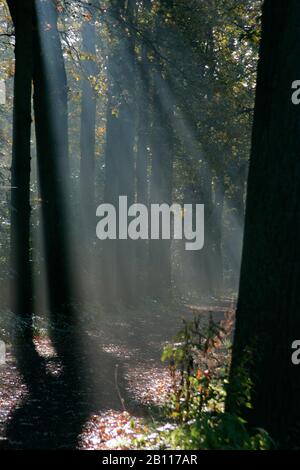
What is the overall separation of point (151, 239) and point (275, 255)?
2185cm

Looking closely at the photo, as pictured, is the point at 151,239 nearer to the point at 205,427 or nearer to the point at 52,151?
the point at 52,151

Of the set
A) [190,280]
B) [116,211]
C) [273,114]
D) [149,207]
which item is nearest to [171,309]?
[116,211]

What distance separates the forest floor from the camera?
6855 millimetres

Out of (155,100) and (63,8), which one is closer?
(63,8)

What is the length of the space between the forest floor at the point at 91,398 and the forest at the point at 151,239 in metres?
0.04

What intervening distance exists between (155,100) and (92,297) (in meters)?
8.48

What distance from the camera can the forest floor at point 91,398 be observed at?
686 centimetres

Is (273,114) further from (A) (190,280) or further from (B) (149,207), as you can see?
(A) (190,280)

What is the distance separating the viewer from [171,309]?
23.7 meters

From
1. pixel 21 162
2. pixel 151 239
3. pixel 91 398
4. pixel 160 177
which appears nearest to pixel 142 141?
pixel 160 177

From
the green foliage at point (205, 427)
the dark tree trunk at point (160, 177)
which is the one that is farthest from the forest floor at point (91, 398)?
the dark tree trunk at point (160, 177)

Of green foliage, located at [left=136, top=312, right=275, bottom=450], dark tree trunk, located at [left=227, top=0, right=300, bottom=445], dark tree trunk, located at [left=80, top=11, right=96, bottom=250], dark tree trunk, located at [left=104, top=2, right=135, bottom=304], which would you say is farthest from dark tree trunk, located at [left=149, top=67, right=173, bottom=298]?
green foliage, located at [left=136, top=312, right=275, bottom=450]

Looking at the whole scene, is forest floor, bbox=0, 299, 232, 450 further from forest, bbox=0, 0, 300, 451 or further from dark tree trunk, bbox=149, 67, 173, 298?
dark tree trunk, bbox=149, 67, 173, 298

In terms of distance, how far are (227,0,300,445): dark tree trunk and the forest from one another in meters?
0.01
